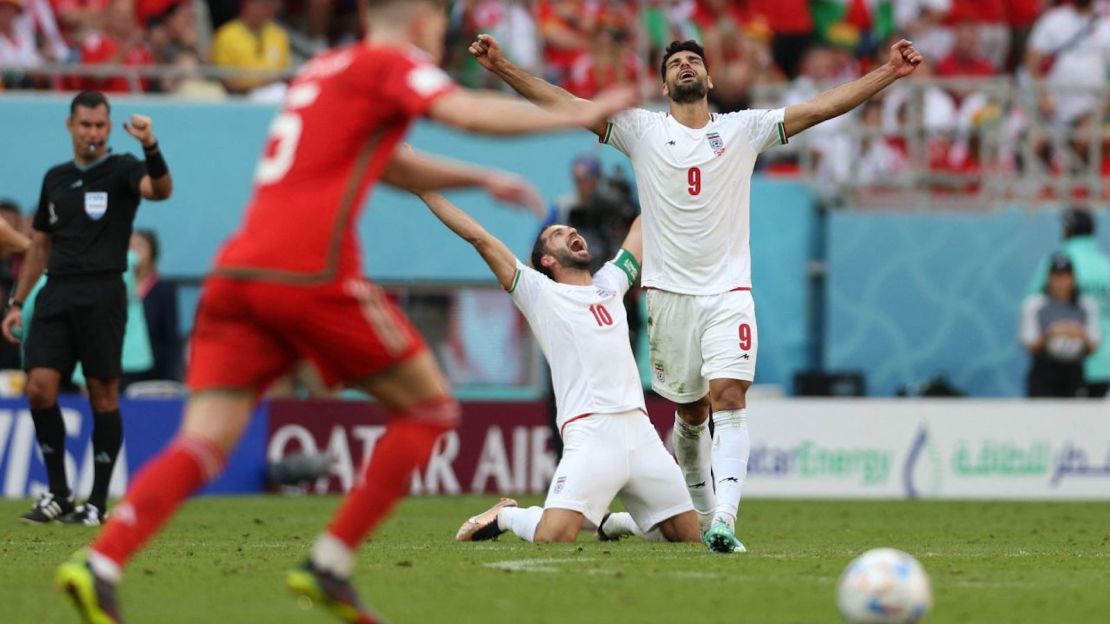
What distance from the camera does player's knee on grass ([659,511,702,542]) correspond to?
32.9ft

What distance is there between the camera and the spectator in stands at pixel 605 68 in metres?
19.6

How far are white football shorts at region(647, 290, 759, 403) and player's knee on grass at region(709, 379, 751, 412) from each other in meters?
0.03

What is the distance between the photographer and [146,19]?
758 inches

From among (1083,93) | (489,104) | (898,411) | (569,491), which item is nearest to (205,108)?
(898,411)

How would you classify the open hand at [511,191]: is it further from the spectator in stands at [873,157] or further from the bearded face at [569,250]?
the spectator in stands at [873,157]

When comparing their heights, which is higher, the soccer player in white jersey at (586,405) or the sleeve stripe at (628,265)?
the sleeve stripe at (628,265)

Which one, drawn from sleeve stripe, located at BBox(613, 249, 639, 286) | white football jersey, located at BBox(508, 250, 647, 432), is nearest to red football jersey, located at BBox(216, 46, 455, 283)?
white football jersey, located at BBox(508, 250, 647, 432)

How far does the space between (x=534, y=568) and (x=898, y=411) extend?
9.37 metres

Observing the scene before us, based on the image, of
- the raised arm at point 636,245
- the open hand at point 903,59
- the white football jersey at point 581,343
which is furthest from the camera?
the raised arm at point 636,245

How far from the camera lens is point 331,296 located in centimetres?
612

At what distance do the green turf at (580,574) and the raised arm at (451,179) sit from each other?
1.51 metres

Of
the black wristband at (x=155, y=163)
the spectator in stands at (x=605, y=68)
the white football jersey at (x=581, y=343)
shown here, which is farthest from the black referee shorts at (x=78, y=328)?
the spectator in stands at (x=605, y=68)

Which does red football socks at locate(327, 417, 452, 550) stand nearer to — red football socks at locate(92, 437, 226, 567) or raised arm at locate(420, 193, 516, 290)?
red football socks at locate(92, 437, 226, 567)

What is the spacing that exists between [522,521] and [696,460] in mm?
1060
